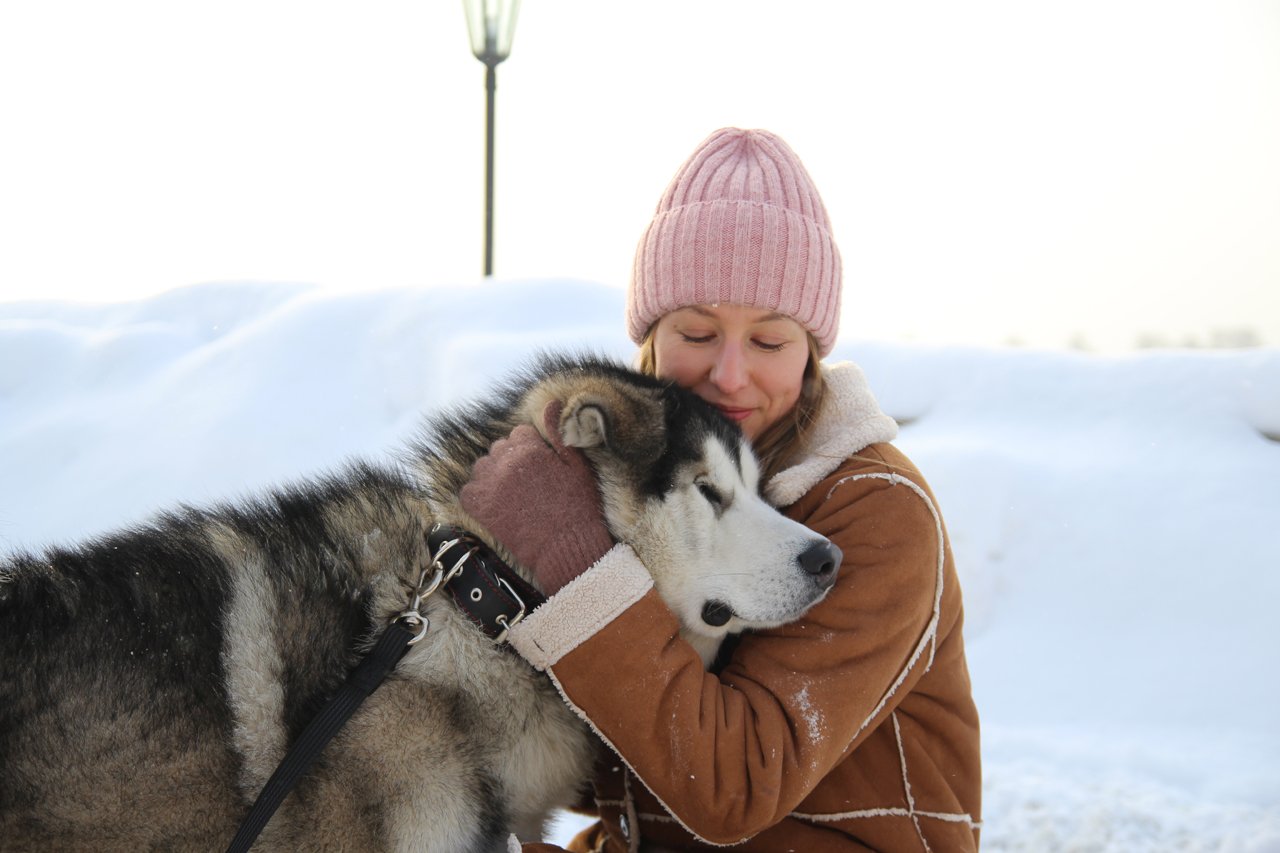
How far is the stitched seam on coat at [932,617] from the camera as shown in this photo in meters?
1.95

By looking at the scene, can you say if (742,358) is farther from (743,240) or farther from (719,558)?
(719,558)

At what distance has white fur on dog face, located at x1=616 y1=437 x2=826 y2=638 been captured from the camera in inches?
77.8

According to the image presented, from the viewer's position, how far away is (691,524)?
80.0 inches

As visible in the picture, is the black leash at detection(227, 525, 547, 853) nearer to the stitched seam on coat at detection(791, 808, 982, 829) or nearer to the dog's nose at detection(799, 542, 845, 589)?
the dog's nose at detection(799, 542, 845, 589)

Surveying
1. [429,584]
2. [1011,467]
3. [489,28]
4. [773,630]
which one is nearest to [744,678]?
[773,630]

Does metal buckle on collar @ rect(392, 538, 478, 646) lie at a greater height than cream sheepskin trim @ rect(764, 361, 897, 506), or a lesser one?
lesser

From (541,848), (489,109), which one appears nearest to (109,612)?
(541,848)

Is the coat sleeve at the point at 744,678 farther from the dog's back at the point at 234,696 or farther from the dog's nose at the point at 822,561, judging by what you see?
the dog's back at the point at 234,696

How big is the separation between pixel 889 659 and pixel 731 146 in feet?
4.66

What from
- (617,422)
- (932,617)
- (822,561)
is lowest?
(932,617)

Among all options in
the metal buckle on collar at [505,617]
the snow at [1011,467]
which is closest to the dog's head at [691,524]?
the metal buckle on collar at [505,617]

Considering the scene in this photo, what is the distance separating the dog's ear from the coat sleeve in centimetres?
25

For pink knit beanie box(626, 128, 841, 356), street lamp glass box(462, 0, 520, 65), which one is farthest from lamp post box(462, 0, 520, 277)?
pink knit beanie box(626, 128, 841, 356)

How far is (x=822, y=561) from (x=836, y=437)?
1.24ft
